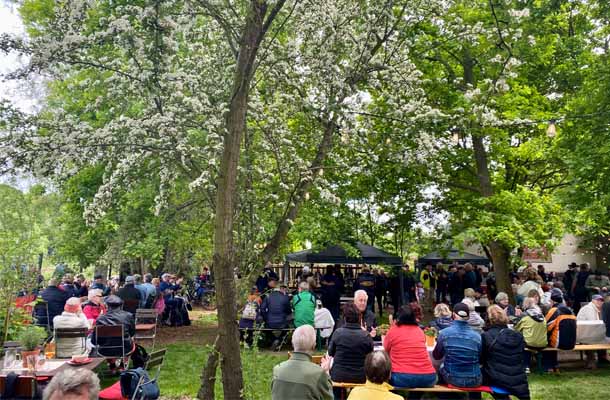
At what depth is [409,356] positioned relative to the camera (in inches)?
247

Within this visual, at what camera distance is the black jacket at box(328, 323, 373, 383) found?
238 inches

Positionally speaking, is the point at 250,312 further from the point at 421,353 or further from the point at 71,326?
the point at 421,353

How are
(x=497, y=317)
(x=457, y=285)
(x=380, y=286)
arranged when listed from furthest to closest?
(x=380, y=286), (x=457, y=285), (x=497, y=317)

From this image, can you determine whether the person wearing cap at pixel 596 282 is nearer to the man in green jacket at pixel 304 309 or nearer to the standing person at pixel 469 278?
the standing person at pixel 469 278

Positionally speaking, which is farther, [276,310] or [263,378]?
[276,310]

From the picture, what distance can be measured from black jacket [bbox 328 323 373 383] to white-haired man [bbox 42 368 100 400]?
12.2 ft

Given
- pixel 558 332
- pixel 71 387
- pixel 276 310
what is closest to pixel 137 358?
pixel 276 310

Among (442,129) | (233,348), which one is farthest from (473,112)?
(233,348)

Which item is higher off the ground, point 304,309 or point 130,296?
point 130,296

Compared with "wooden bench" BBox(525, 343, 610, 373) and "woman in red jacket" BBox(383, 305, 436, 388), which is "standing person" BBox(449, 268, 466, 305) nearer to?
"wooden bench" BBox(525, 343, 610, 373)

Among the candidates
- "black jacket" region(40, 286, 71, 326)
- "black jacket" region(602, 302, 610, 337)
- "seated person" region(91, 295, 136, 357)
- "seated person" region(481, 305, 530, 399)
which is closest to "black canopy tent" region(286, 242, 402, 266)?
"black jacket" region(602, 302, 610, 337)

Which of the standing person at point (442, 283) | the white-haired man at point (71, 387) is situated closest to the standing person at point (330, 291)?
the standing person at point (442, 283)

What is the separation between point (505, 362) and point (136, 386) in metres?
4.43

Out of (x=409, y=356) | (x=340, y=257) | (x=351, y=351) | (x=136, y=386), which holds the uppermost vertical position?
(x=340, y=257)
